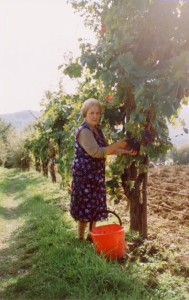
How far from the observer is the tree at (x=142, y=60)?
2.76 meters

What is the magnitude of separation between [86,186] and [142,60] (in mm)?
1554

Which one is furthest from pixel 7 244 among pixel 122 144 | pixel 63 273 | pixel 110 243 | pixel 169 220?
pixel 169 220

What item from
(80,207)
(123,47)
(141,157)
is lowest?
(80,207)

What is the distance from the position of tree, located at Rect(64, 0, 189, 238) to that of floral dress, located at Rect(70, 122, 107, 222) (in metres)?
0.56

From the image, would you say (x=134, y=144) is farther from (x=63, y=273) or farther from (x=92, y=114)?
(x=63, y=273)

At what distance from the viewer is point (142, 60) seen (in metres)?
3.36

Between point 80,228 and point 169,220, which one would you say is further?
point 169,220

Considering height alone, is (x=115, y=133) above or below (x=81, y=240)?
above

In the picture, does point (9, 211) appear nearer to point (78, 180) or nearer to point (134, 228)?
point (134, 228)

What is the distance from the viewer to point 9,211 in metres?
8.16

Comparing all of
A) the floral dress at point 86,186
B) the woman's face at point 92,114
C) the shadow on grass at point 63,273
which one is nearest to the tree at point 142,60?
the woman's face at point 92,114

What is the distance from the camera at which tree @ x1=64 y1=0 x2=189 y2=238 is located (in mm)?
2758

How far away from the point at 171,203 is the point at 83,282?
4989mm

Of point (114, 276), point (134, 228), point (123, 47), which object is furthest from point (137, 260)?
point (123, 47)
